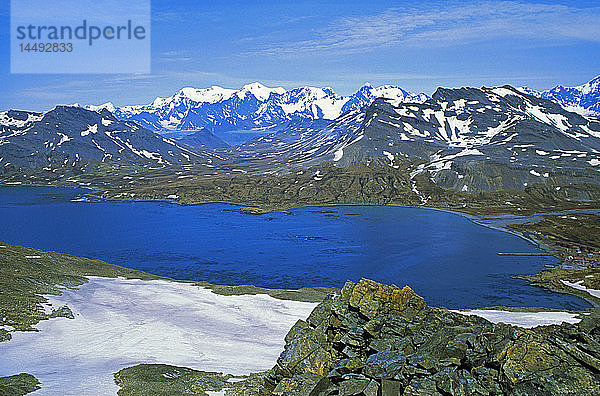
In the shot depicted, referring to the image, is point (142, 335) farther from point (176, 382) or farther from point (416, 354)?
point (416, 354)

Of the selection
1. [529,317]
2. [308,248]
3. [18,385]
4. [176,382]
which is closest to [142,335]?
[176,382]

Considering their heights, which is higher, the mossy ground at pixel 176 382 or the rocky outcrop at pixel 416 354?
the rocky outcrop at pixel 416 354

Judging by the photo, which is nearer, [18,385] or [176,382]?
[18,385]

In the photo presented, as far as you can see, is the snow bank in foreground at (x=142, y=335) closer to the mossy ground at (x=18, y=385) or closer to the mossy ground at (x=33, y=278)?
the mossy ground at (x=18, y=385)

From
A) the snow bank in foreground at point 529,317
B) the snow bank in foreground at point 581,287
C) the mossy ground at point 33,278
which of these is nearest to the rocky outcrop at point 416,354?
the mossy ground at point 33,278

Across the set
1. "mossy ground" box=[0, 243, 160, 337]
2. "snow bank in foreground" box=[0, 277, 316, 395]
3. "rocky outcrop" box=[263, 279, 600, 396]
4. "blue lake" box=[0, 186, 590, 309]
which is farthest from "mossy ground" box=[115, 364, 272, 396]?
"blue lake" box=[0, 186, 590, 309]

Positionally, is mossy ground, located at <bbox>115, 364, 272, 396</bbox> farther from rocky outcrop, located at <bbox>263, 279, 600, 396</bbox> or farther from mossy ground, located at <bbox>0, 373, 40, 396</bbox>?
rocky outcrop, located at <bbox>263, 279, 600, 396</bbox>

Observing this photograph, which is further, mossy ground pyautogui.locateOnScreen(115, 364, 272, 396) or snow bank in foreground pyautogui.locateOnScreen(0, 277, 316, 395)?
snow bank in foreground pyautogui.locateOnScreen(0, 277, 316, 395)
